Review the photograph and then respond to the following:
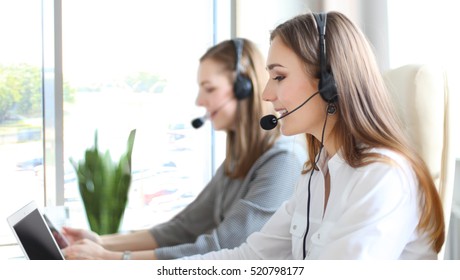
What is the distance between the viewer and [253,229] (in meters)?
1.14

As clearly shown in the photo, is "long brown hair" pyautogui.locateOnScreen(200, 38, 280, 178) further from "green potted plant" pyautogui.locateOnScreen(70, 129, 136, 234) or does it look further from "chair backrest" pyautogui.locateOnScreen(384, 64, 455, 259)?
"chair backrest" pyautogui.locateOnScreen(384, 64, 455, 259)

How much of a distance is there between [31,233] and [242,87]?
55 centimetres

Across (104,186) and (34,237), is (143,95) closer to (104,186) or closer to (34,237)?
(104,186)

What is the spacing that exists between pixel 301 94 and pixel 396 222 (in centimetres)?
27

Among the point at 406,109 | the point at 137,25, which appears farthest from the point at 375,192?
the point at 137,25

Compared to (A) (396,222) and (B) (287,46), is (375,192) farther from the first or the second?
(B) (287,46)

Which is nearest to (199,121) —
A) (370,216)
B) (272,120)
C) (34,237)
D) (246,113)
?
(246,113)

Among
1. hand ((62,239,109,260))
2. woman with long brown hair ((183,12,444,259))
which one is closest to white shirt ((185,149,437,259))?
woman with long brown hair ((183,12,444,259))

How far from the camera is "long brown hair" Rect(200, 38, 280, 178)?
1209 mm

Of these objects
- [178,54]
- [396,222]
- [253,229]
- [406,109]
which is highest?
[178,54]

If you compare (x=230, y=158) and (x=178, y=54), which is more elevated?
(x=178, y=54)

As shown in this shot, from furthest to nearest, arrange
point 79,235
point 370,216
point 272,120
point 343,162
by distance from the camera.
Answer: point 79,235, point 272,120, point 343,162, point 370,216

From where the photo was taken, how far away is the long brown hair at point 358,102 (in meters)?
0.76

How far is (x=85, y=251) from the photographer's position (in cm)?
120
